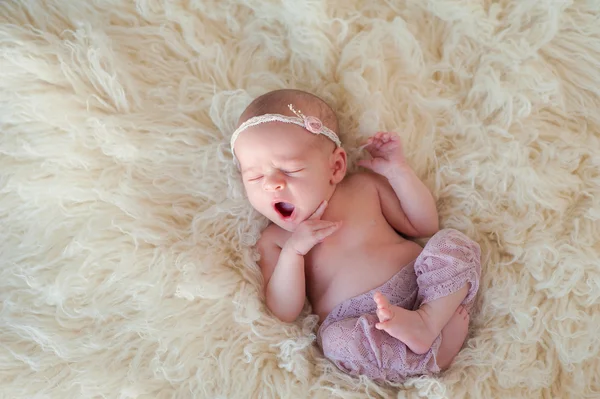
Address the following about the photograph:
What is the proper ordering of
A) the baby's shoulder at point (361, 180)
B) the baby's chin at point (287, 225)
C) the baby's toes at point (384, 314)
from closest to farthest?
the baby's toes at point (384, 314) → the baby's chin at point (287, 225) → the baby's shoulder at point (361, 180)

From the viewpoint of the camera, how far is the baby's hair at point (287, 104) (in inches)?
59.6

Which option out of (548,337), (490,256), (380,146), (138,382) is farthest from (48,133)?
(548,337)

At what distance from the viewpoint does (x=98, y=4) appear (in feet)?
5.38

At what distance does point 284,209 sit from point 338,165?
20 centimetres

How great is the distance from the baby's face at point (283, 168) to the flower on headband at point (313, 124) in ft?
0.06

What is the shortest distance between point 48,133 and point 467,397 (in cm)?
123

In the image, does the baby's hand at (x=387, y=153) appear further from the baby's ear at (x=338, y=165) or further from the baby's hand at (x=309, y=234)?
the baby's hand at (x=309, y=234)

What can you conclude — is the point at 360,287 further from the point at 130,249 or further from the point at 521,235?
the point at 130,249

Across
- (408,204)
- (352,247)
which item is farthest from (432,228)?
(352,247)

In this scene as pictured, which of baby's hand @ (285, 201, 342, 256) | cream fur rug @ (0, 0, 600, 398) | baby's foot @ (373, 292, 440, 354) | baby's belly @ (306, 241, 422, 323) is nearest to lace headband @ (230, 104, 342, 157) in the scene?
cream fur rug @ (0, 0, 600, 398)

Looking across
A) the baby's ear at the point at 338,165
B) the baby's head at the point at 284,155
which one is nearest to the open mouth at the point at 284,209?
the baby's head at the point at 284,155

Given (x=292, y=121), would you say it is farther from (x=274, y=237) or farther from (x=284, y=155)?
(x=274, y=237)

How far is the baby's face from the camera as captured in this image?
1.49m

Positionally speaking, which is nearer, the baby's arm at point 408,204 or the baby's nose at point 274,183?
the baby's nose at point 274,183
